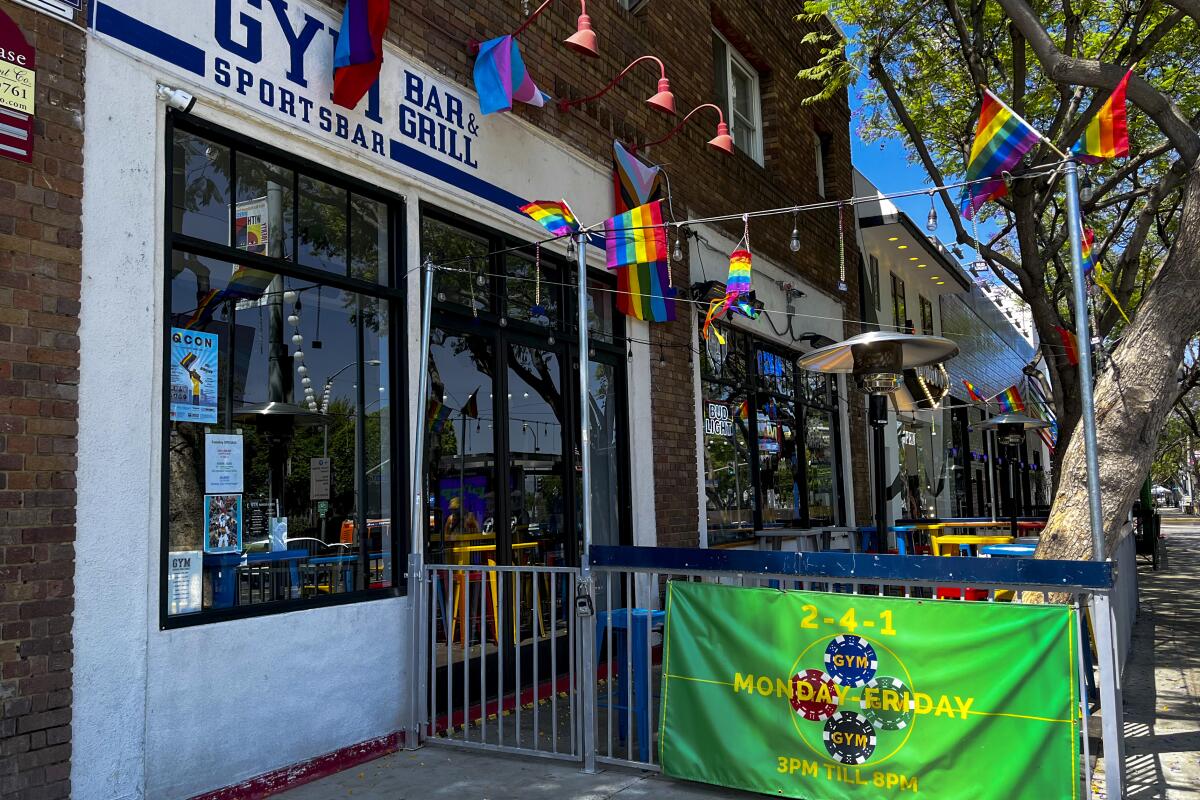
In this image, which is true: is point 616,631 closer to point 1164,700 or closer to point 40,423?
point 40,423

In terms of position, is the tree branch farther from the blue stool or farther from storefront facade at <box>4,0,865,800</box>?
the blue stool

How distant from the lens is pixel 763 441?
478 inches

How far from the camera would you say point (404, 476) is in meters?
6.50

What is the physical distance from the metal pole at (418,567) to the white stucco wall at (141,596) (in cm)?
54

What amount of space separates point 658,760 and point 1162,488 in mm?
123754

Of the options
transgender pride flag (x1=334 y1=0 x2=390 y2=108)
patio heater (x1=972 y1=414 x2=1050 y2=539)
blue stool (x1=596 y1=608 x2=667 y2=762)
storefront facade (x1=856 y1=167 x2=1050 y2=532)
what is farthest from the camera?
storefront facade (x1=856 y1=167 x2=1050 y2=532)

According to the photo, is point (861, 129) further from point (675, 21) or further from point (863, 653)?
point (863, 653)

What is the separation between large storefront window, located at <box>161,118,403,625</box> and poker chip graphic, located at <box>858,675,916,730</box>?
125 inches

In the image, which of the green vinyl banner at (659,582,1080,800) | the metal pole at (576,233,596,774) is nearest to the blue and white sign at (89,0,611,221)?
the metal pole at (576,233,596,774)

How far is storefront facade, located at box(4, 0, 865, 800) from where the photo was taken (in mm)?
4645

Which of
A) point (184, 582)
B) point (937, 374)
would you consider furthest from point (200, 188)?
point (937, 374)

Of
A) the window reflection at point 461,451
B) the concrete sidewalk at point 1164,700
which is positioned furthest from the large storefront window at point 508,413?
the concrete sidewalk at point 1164,700

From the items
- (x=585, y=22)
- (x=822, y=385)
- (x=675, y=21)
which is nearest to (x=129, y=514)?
(x=585, y=22)

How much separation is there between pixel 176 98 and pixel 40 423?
73.5 inches
